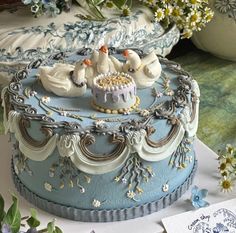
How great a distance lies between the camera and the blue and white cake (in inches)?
34.0

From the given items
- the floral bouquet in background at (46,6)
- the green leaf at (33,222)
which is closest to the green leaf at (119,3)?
the floral bouquet in background at (46,6)

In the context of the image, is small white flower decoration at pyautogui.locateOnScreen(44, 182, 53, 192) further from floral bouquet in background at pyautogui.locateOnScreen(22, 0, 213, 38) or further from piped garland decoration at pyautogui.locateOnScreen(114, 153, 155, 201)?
floral bouquet in background at pyautogui.locateOnScreen(22, 0, 213, 38)

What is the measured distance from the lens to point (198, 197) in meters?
0.96

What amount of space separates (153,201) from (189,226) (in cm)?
7

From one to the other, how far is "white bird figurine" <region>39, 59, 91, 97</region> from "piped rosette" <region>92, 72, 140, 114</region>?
0.10 feet

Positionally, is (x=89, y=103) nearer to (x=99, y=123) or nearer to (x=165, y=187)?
(x=99, y=123)

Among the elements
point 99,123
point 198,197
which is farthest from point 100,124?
point 198,197

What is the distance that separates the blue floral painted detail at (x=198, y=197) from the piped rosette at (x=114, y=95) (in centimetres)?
18

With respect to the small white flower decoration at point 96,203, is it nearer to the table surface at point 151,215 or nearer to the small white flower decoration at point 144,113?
the table surface at point 151,215

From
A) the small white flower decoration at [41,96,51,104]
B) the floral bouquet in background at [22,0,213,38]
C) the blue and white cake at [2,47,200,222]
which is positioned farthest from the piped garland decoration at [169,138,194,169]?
the floral bouquet in background at [22,0,213,38]

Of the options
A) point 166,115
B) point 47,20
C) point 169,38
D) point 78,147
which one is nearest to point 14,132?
point 78,147

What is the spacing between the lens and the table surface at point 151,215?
2.99ft

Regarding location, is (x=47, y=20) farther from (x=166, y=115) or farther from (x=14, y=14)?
(x=166, y=115)

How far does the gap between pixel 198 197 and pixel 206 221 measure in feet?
0.15
